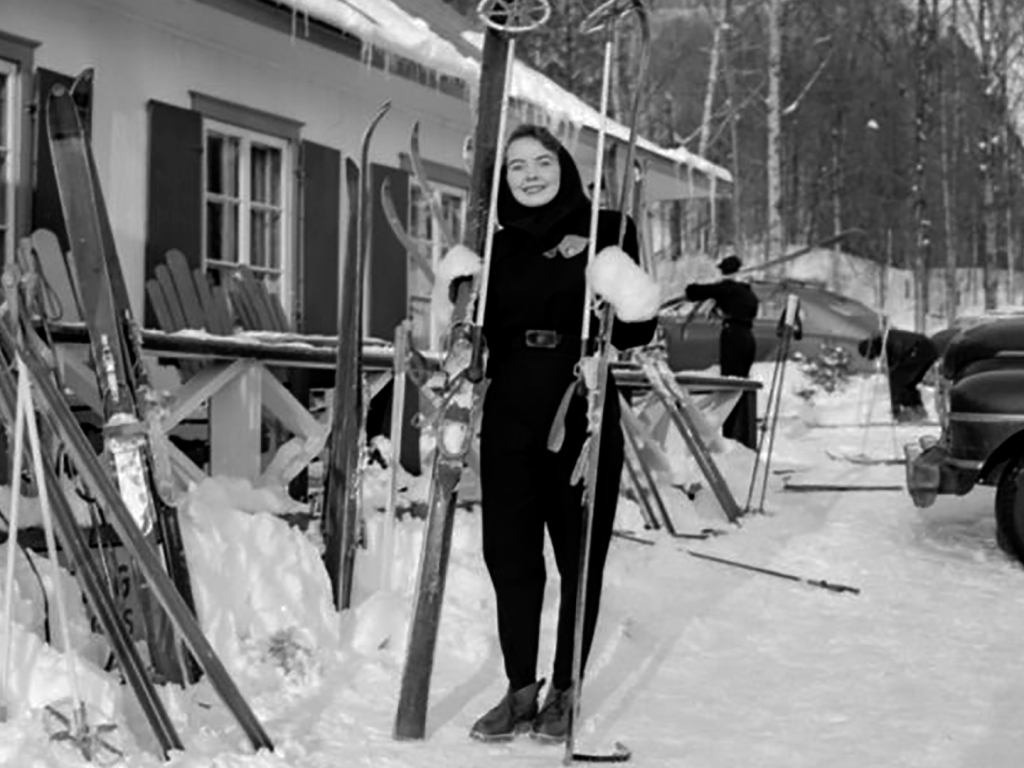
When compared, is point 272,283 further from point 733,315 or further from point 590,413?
point 590,413

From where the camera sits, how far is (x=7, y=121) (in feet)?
21.6

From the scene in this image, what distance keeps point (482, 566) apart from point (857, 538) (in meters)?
3.01

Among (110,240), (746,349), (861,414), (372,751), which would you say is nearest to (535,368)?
(372,751)

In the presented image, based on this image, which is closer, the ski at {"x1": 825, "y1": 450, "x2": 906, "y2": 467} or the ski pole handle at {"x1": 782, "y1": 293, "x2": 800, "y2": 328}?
the ski pole handle at {"x1": 782, "y1": 293, "x2": 800, "y2": 328}

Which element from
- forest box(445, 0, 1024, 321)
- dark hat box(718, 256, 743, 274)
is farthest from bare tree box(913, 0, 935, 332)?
dark hat box(718, 256, 743, 274)

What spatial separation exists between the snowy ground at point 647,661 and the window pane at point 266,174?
9.06 feet

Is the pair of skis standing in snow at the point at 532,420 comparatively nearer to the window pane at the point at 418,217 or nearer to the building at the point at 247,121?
the building at the point at 247,121

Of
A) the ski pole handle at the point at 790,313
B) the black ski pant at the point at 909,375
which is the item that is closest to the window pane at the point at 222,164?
the ski pole handle at the point at 790,313

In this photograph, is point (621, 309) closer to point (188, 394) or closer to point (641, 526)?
point (188, 394)

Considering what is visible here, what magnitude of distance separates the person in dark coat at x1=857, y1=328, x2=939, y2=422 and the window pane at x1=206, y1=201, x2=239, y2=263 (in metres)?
8.78

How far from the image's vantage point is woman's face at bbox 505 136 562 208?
3684 mm

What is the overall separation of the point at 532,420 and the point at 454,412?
0.23m

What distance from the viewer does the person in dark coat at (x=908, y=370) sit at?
14633mm

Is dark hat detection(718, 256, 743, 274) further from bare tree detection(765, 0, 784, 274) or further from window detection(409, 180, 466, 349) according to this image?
bare tree detection(765, 0, 784, 274)
